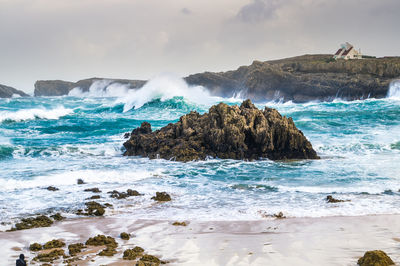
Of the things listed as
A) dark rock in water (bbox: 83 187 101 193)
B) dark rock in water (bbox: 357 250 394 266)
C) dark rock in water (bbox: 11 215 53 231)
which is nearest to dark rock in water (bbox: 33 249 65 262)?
dark rock in water (bbox: 11 215 53 231)

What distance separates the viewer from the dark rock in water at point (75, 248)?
5160mm

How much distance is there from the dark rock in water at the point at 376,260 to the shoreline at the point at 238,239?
173mm

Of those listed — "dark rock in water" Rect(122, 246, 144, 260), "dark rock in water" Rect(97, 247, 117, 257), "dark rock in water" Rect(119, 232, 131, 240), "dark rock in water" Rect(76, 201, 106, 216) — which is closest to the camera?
"dark rock in water" Rect(122, 246, 144, 260)

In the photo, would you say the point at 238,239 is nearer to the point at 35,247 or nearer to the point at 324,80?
the point at 35,247

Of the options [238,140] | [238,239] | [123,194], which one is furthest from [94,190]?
[238,140]

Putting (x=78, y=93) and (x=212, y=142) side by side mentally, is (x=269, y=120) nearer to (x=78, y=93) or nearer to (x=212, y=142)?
(x=212, y=142)

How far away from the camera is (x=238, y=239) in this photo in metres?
5.71

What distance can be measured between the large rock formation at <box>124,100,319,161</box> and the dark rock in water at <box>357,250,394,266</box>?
8.97 m

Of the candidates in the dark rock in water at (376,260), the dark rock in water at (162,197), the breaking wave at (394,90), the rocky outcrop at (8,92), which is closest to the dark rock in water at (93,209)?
the dark rock in water at (162,197)

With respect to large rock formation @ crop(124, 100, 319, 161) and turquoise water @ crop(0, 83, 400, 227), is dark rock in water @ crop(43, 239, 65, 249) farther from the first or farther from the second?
large rock formation @ crop(124, 100, 319, 161)

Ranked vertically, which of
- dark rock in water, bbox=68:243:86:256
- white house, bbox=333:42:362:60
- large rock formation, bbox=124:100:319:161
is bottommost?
dark rock in water, bbox=68:243:86:256

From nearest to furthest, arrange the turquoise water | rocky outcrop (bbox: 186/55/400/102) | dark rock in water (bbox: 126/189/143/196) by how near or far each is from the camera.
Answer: the turquoise water → dark rock in water (bbox: 126/189/143/196) → rocky outcrop (bbox: 186/55/400/102)

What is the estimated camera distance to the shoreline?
4844mm

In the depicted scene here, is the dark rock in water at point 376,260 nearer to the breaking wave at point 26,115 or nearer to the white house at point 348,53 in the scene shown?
the breaking wave at point 26,115
